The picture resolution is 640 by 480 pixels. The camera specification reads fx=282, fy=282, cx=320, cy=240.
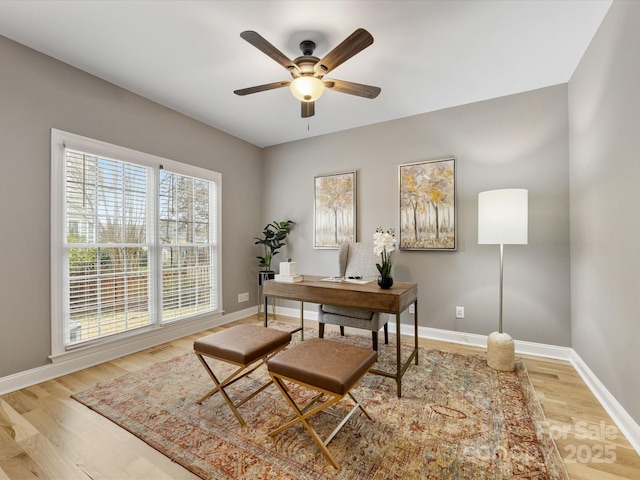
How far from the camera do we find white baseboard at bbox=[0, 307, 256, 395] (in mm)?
2197

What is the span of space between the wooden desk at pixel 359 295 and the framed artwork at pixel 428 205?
1019 mm

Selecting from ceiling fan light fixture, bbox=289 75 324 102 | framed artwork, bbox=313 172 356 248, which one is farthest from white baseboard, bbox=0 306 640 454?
ceiling fan light fixture, bbox=289 75 324 102

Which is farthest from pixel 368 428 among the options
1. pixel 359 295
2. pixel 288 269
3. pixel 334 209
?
pixel 334 209

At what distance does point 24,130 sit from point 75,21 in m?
0.95

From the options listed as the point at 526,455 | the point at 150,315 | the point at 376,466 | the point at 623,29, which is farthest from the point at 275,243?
the point at 623,29

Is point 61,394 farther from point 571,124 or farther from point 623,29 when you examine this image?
point 571,124

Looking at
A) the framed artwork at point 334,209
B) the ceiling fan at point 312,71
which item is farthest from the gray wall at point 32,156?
the framed artwork at point 334,209

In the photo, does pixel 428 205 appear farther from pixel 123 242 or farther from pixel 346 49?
pixel 123 242

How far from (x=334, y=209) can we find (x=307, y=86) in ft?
6.57

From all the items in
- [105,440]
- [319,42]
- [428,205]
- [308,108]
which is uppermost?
[319,42]

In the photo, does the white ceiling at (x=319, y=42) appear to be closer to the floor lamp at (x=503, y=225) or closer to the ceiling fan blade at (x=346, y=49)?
the ceiling fan blade at (x=346, y=49)

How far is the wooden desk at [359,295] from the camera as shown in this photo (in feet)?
6.82

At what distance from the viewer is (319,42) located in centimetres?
220

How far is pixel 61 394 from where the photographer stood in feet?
6.97
